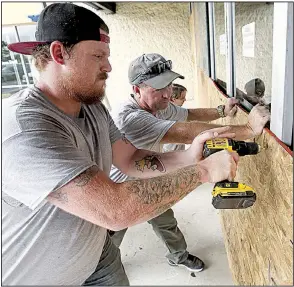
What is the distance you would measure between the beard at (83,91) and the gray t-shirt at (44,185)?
0.08 meters

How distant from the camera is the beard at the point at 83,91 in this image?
1.01 m

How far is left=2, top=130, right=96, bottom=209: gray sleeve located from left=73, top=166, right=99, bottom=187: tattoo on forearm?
0.04ft

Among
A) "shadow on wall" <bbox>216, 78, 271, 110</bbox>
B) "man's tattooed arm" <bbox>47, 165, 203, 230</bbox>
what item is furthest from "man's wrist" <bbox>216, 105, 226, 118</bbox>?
"man's tattooed arm" <bbox>47, 165, 203, 230</bbox>

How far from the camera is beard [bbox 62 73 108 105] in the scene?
1.01 metres

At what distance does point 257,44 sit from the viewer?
138 cm

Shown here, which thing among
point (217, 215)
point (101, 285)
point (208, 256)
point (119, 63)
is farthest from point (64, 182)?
point (119, 63)

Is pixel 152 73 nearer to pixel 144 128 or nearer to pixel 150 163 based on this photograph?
pixel 144 128

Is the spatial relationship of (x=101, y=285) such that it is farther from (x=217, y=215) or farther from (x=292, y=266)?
(x=217, y=215)

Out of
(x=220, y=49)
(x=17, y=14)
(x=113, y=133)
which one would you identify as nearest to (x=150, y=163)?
(x=113, y=133)

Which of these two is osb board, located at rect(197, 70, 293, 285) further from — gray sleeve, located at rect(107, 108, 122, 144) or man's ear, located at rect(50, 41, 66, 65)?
man's ear, located at rect(50, 41, 66, 65)

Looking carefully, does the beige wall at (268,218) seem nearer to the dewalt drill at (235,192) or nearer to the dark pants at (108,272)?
the dewalt drill at (235,192)

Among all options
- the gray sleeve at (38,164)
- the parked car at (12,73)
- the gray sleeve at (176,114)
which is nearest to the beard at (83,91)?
the gray sleeve at (38,164)

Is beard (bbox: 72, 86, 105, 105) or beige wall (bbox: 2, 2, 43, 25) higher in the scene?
beige wall (bbox: 2, 2, 43, 25)

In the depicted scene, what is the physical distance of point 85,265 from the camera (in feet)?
3.65
